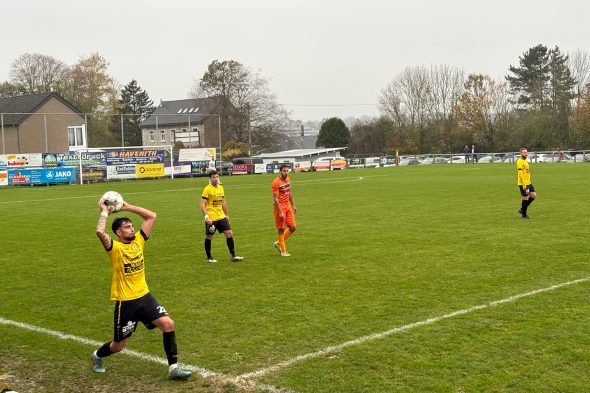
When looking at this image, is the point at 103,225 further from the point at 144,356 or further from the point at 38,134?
the point at 38,134

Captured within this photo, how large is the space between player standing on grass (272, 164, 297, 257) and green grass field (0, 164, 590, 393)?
0.49m

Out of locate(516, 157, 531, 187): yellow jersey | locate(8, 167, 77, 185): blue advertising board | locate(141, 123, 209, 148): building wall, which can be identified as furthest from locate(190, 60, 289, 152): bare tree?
locate(516, 157, 531, 187): yellow jersey

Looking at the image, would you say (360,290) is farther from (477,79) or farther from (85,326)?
(477,79)

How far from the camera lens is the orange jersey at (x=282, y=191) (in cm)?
1256

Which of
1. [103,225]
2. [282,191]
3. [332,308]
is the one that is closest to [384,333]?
[332,308]

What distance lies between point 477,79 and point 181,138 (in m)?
40.3

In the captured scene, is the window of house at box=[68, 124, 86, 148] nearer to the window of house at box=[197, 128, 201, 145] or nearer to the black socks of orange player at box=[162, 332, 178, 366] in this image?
the window of house at box=[197, 128, 201, 145]

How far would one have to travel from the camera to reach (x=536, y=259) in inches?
441

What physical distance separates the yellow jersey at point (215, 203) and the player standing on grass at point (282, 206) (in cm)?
111

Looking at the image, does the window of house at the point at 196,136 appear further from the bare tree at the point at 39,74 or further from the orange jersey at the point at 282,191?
the orange jersey at the point at 282,191

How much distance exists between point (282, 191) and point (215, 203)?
1.41 meters

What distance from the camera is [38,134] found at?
5569 centimetres

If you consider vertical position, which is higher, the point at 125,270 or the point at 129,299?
the point at 125,270

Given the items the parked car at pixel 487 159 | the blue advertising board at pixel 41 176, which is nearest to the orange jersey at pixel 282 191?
the blue advertising board at pixel 41 176
